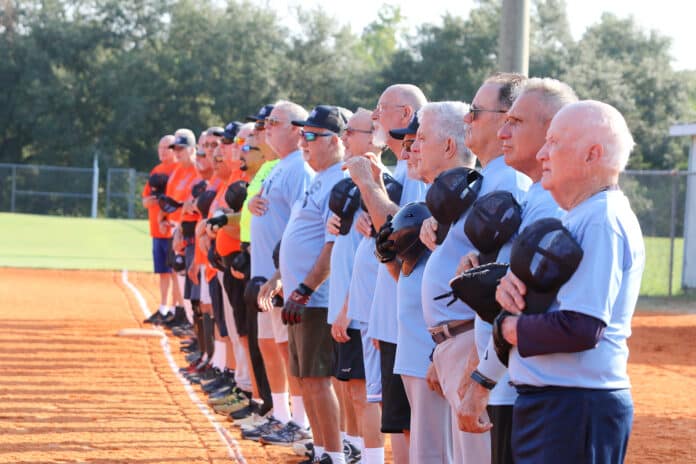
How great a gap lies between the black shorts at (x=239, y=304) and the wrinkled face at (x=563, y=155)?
19.6 feet

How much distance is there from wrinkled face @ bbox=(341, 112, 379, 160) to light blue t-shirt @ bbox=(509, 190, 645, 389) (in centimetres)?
314

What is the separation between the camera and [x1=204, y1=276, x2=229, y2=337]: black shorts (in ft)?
35.5

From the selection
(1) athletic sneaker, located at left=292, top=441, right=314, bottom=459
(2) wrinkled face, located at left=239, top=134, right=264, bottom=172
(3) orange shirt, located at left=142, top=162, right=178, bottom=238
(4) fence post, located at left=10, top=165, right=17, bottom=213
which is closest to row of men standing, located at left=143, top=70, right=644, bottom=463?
(1) athletic sneaker, located at left=292, top=441, right=314, bottom=459

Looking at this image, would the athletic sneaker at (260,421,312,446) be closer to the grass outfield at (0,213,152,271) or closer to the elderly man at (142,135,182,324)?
the elderly man at (142,135,182,324)

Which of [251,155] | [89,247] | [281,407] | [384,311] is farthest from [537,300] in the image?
[89,247]

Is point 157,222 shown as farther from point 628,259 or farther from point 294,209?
point 628,259

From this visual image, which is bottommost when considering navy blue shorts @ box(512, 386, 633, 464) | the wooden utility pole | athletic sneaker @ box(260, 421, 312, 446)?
athletic sneaker @ box(260, 421, 312, 446)

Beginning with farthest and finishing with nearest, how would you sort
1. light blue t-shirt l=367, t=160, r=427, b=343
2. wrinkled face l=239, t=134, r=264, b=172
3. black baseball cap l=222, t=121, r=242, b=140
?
1. black baseball cap l=222, t=121, r=242, b=140
2. wrinkled face l=239, t=134, r=264, b=172
3. light blue t-shirt l=367, t=160, r=427, b=343

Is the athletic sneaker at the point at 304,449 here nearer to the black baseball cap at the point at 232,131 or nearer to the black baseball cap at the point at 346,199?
the black baseball cap at the point at 346,199

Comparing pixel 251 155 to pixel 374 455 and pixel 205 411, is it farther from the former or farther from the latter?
pixel 374 455

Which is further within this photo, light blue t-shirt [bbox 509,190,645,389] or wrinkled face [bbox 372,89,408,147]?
wrinkled face [bbox 372,89,408,147]

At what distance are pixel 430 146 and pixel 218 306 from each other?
603 cm

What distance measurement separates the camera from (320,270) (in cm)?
734

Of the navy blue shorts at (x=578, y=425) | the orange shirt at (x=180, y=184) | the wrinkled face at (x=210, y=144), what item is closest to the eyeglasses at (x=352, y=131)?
the navy blue shorts at (x=578, y=425)
